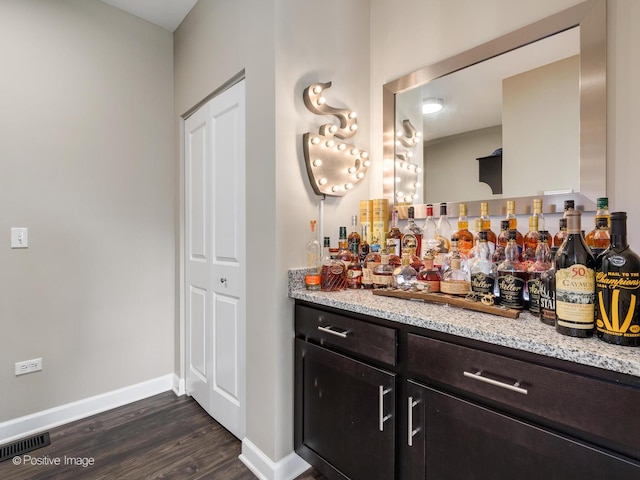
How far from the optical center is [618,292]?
0.78 m

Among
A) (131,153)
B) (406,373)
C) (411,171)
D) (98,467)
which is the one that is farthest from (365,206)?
(98,467)

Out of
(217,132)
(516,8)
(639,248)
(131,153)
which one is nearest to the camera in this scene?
(639,248)

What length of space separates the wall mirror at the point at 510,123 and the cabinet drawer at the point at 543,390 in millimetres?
742

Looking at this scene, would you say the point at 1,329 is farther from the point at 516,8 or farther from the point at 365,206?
the point at 516,8

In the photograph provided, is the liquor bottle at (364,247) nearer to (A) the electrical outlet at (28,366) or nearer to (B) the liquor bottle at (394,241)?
(B) the liquor bottle at (394,241)

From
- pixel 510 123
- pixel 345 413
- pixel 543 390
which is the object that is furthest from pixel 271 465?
pixel 510 123

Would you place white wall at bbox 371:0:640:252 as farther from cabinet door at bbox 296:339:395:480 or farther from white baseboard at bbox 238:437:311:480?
white baseboard at bbox 238:437:311:480

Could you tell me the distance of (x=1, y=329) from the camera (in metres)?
1.82

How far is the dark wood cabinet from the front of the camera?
2.43 feet

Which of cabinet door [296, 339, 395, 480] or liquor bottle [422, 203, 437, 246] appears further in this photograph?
liquor bottle [422, 203, 437, 246]

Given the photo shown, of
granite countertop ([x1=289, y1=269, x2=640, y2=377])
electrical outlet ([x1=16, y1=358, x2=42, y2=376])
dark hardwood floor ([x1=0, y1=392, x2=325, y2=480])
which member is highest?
granite countertop ([x1=289, y1=269, x2=640, y2=377])

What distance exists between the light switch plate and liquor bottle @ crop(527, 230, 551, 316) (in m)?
2.66

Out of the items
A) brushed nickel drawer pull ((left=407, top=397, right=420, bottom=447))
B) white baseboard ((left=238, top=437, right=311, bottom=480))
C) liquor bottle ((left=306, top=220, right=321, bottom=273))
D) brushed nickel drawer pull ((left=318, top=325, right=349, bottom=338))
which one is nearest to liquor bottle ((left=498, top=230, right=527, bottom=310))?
brushed nickel drawer pull ((left=407, top=397, right=420, bottom=447))

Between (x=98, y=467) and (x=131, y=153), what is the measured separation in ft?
6.43
